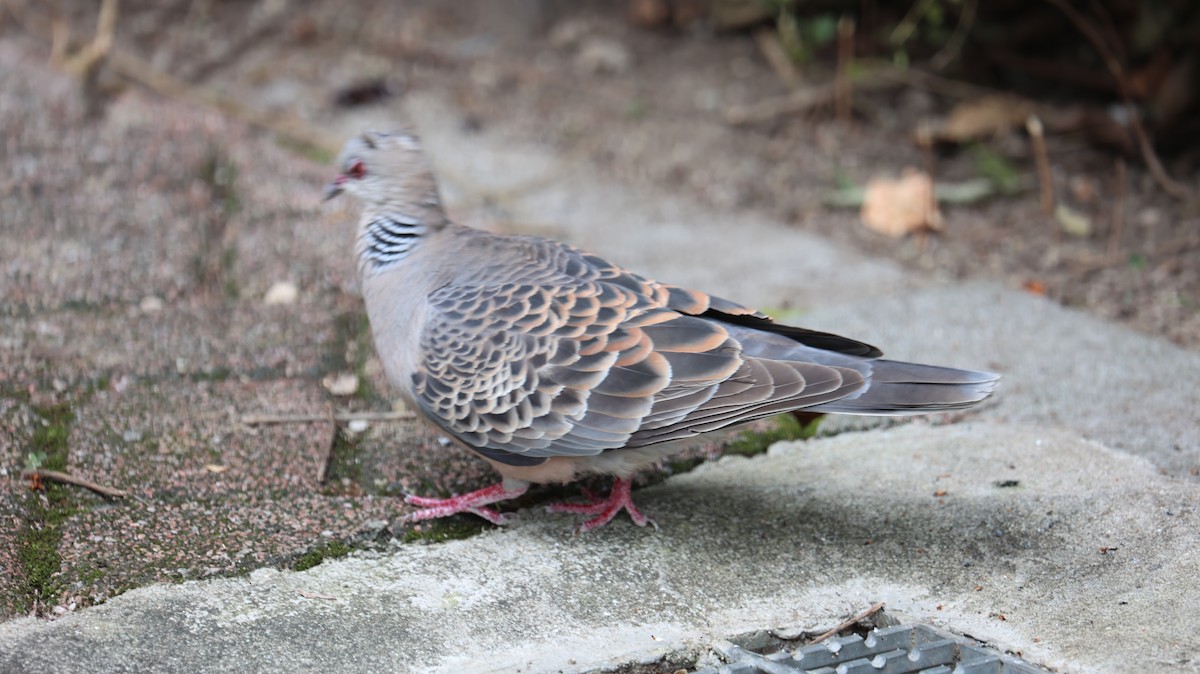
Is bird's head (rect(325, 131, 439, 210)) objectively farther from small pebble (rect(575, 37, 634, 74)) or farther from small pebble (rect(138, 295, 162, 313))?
small pebble (rect(575, 37, 634, 74))

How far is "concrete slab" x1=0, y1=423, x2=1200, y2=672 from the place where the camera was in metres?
2.37

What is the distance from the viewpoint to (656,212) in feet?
17.0

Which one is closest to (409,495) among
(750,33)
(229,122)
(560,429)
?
(560,429)

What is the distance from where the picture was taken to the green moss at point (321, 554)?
268 centimetres

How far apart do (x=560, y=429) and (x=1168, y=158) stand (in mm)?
3742

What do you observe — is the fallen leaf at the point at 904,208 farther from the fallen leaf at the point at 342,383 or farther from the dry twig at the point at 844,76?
the fallen leaf at the point at 342,383

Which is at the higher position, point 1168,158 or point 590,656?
point 1168,158

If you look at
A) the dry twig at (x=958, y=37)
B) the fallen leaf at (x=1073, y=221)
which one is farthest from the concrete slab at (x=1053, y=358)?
the dry twig at (x=958, y=37)

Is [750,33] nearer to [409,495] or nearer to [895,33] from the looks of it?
[895,33]

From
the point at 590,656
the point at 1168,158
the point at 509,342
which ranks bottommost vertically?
the point at 590,656

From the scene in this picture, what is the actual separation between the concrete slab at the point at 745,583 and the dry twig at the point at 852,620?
44mm

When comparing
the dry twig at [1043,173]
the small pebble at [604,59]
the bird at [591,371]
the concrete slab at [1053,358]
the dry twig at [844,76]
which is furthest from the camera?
the small pebble at [604,59]

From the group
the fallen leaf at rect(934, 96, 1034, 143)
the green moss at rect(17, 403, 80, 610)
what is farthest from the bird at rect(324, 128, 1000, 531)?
the fallen leaf at rect(934, 96, 1034, 143)

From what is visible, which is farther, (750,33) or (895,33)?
(750,33)
